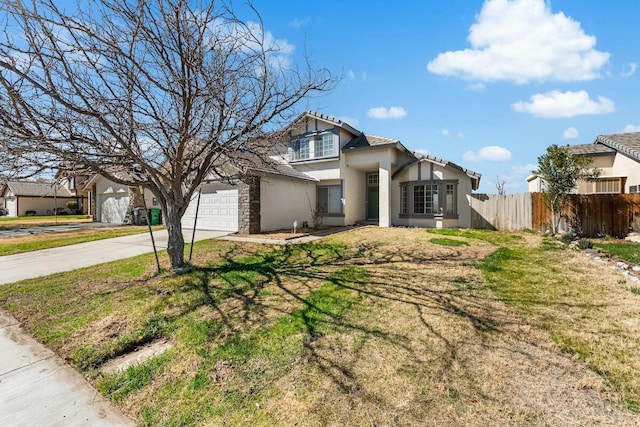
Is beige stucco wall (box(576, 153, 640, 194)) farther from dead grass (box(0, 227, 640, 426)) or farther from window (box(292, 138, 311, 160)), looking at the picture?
window (box(292, 138, 311, 160))

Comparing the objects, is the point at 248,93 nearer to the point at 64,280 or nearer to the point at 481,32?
the point at 64,280

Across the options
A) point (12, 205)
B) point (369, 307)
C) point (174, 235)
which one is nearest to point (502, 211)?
point (369, 307)

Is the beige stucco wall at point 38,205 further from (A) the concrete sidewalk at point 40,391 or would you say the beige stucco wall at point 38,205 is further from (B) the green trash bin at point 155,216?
(A) the concrete sidewalk at point 40,391

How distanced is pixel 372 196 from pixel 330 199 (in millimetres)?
3124

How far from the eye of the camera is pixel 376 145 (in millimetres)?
15641

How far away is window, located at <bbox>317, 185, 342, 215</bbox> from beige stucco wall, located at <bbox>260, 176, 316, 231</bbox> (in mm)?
430

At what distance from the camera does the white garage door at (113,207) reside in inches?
813

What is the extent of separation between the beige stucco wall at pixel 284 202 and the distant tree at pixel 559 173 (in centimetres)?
1128

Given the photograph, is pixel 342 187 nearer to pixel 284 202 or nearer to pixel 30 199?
pixel 284 202

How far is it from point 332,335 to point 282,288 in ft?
7.21

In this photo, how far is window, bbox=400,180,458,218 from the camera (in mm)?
15586

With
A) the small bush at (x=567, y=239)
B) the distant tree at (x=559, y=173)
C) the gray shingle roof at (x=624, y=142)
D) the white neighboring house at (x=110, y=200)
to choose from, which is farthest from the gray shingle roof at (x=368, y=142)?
the white neighboring house at (x=110, y=200)

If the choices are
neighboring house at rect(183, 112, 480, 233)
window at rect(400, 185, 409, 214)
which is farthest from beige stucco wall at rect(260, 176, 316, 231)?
window at rect(400, 185, 409, 214)

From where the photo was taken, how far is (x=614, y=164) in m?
16.0
